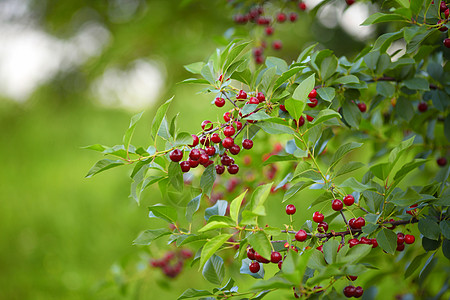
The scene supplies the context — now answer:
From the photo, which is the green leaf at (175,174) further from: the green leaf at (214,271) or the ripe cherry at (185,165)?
the green leaf at (214,271)

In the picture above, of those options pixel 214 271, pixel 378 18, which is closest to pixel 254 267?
pixel 214 271

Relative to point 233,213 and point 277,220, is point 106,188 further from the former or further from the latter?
point 233,213

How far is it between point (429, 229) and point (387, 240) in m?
0.07

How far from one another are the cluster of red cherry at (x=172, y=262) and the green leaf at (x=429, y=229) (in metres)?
0.86

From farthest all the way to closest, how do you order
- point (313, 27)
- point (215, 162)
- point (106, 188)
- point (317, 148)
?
1. point (106, 188)
2. point (313, 27)
3. point (317, 148)
4. point (215, 162)

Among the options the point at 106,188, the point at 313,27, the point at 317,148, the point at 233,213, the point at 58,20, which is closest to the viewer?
the point at 233,213

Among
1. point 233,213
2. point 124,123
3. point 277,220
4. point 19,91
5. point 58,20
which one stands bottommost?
point 277,220

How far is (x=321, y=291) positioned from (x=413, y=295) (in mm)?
743

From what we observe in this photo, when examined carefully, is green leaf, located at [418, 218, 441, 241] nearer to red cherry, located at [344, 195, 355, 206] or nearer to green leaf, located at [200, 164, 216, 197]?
red cherry, located at [344, 195, 355, 206]

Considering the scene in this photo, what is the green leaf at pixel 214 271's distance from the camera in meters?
0.60

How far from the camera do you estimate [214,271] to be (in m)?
0.61

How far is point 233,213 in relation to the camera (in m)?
0.51

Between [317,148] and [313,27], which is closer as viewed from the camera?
[317,148]

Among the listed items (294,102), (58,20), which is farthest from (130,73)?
(294,102)
